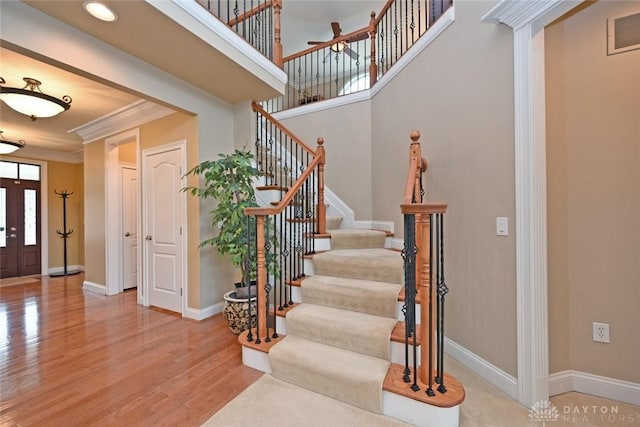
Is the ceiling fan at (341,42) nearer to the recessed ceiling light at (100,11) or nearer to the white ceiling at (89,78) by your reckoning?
the white ceiling at (89,78)

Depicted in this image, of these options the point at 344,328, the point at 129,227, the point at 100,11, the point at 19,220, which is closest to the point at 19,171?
the point at 19,220

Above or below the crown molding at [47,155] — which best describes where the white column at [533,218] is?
below

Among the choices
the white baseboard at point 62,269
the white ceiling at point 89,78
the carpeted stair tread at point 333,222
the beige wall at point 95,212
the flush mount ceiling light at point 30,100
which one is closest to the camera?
the white ceiling at point 89,78

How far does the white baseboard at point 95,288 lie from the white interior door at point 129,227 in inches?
10.4

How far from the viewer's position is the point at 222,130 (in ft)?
11.4

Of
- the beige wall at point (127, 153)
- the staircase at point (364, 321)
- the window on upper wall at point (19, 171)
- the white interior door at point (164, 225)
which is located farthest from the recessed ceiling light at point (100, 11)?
the window on upper wall at point (19, 171)

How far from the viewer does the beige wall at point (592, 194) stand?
171 cm

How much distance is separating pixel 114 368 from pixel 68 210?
5965mm

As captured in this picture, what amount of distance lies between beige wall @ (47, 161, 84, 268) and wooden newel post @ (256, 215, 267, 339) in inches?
257

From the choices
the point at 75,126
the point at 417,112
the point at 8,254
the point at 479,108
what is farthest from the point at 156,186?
the point at 8,254

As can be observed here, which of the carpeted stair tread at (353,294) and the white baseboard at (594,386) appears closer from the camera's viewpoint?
the white baseboard at (594,386)

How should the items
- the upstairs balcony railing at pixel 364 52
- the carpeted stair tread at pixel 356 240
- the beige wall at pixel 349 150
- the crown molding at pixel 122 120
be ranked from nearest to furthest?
the carpeted stair tread at pixel 356 240 → the crown molding at pixel 122 120 → the upstairs balcony railing at pixel 364 52 → the beige wall at pixel 349 150

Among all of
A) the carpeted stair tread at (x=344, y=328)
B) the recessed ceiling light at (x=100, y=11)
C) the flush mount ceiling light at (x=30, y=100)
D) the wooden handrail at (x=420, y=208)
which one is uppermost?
the recessed ceiling light at (x=100, y=11)

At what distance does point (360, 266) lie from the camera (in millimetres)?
2467
